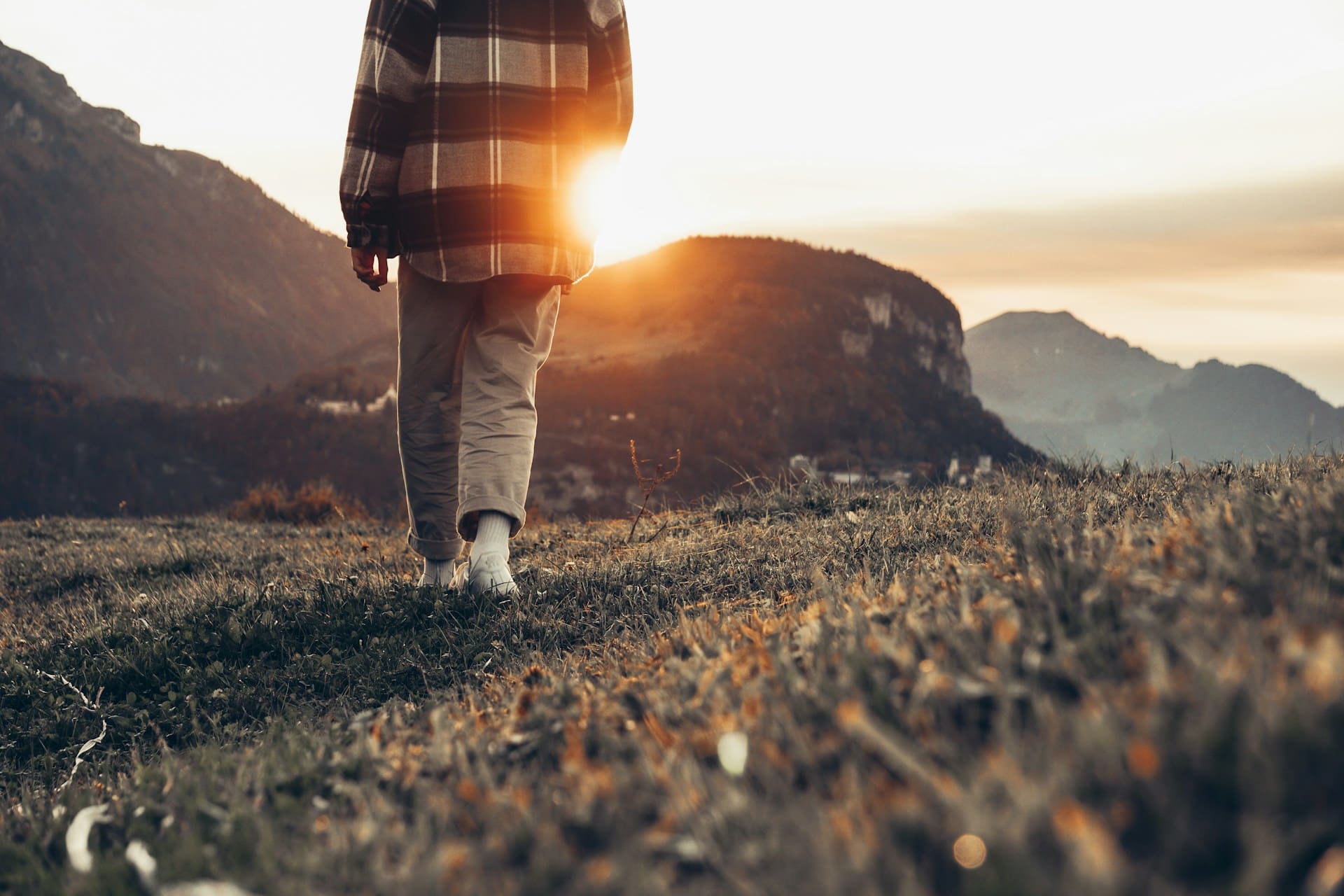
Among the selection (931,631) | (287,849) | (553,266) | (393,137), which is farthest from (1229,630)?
(393,137)

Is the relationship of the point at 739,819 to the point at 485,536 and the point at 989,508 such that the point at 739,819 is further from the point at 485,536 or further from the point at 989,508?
the point at 989,508

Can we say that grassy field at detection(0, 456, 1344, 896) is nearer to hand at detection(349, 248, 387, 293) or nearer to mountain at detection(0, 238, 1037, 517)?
hand at detection(349, 248, 387, 293)

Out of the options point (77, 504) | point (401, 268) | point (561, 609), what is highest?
point (401, 268)

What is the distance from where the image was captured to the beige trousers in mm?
3156

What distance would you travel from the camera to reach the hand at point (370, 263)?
3197 millimetres

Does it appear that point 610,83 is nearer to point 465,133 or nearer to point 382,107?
point 465,133

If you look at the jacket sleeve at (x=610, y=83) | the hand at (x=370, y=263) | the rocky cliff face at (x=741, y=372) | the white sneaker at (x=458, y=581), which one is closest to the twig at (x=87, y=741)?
the white sneaker at (x=458, y=581)

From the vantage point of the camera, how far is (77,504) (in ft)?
Result: 185

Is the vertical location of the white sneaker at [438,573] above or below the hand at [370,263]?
below

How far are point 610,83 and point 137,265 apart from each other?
123 metres

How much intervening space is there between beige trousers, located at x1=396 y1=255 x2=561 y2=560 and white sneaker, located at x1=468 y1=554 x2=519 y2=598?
178 millimetres

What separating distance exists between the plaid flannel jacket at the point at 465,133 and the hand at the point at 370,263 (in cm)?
4

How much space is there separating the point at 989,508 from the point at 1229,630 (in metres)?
2.38

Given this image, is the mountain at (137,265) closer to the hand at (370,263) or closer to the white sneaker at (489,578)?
the hand at (370,263)
